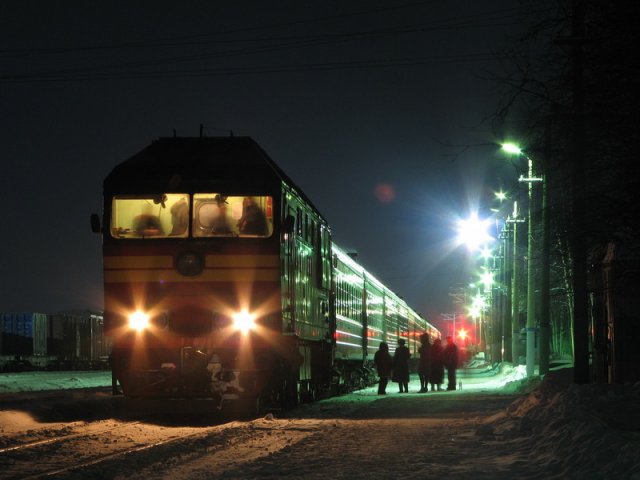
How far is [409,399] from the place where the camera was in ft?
71.0

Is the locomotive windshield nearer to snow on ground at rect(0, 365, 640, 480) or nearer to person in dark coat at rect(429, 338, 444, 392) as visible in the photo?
snow on ground at rect(0, 365, 640, 480)

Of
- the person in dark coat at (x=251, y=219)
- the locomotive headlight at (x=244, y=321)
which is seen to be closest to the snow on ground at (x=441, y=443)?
the locomotive headlight at (x=244, y=321)

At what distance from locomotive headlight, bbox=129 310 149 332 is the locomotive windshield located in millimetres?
1246

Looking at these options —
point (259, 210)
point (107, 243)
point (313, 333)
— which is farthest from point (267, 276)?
point (313, 333)

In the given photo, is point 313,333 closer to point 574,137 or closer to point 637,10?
point 574,137

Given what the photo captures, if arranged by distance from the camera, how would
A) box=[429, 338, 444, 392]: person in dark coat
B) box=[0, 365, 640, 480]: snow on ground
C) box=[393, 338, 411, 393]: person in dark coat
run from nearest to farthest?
box=[0, 365, 640, 480]: snow on ground < box=[393, 338, 411, 393]: person in dark coat < box=[429, 338, 444, 392]: person in dark coat

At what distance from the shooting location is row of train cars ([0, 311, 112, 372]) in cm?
4388

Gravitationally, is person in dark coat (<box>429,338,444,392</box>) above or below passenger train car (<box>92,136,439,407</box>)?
below

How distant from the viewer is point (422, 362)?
2709 cm

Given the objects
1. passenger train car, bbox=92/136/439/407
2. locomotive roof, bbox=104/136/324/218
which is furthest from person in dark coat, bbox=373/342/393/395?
locomotive roof, bbox=104/136/324/218

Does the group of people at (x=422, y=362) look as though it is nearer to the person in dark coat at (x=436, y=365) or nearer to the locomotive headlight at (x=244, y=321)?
the person in dark coat at (x=436, y=365)

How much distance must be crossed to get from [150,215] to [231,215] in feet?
4.37

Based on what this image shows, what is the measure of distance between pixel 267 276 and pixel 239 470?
5931 millimetres

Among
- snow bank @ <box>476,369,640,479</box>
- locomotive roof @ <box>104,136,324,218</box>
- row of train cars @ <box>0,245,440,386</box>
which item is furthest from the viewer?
row of train cars @ <box>0,245,440,386</box>
